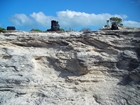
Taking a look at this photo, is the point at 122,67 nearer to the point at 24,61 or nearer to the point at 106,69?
the point at 106,69

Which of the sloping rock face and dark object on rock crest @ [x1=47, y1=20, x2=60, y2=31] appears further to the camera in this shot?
dark object on rock crest @ [x1=47, y1=20, x2=60, y2=31]

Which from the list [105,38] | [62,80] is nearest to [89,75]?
[62,80]

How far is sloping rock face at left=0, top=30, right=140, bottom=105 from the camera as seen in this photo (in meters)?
5.34

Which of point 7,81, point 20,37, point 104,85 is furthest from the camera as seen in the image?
point 20,37

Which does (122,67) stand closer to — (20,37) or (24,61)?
(24,61)

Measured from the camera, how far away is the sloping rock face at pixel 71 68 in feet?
17.5

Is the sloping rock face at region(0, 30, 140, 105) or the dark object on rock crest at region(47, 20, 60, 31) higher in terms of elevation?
the dark object on rock crest at region(47, 20, 60, 31)

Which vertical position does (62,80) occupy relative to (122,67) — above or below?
below

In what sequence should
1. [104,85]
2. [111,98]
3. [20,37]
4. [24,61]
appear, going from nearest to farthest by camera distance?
[111,98]
[104,85]
[24,61]
[20,37]

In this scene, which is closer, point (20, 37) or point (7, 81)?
point (7, 81)

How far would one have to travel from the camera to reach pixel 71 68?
20.1 feet

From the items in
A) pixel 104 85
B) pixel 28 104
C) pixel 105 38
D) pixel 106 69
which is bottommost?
pixel 28 104

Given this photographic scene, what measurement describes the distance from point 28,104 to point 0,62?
206 cm

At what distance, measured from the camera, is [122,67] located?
585 centimetres
